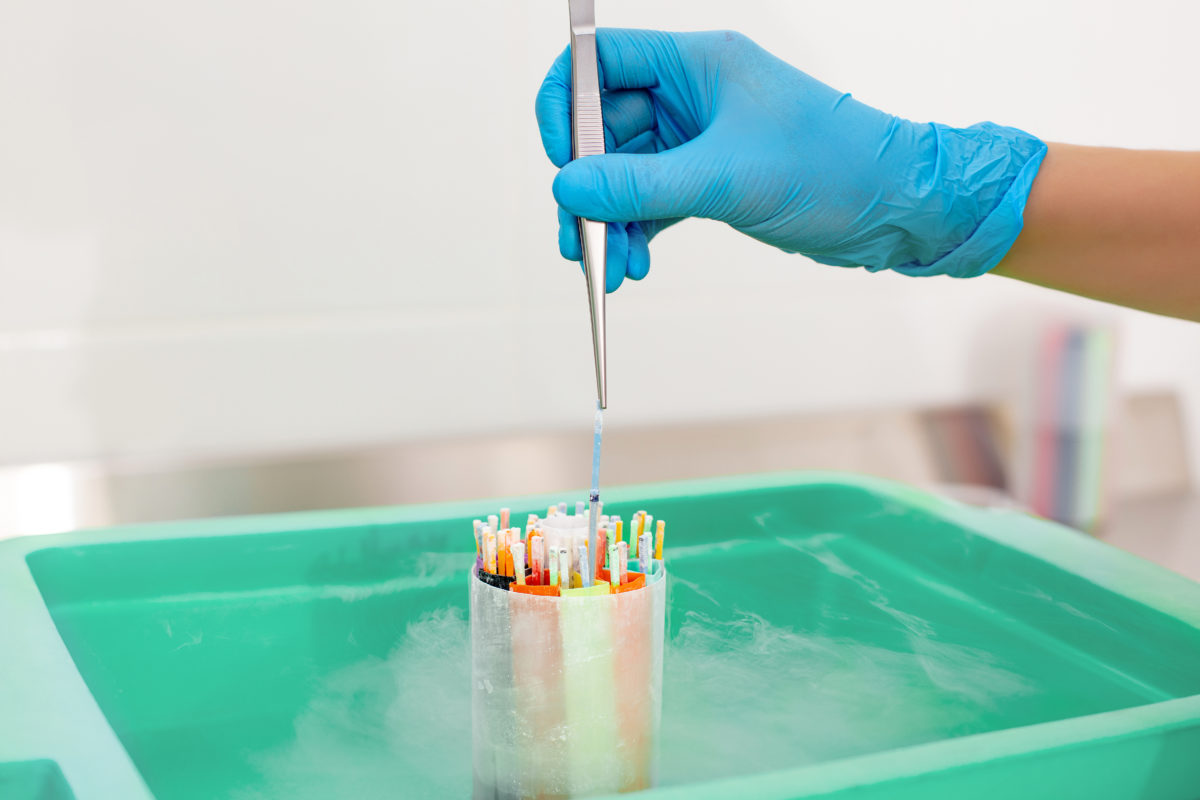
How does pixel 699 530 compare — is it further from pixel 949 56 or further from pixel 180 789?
pixel 949 56

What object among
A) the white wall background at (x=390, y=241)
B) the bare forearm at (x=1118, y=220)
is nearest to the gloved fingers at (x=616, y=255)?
the bare forearm at (x=1118, y=220)

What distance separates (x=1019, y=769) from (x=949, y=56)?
1.24 meters

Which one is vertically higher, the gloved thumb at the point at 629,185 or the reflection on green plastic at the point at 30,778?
the gloved thumb at the point at 629,185

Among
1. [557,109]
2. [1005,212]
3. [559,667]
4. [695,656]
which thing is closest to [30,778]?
[559,667]

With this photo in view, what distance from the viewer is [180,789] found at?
0.63m

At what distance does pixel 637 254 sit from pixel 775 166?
12 centimetres

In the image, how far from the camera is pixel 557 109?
813 mm

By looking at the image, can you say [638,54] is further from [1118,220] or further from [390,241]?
[390,241]

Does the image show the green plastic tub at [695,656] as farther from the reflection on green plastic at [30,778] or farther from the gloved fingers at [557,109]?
the gloved fingers at [557,109]

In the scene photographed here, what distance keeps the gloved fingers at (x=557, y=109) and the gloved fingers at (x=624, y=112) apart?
7cm

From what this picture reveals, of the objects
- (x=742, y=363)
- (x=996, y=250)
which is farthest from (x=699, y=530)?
(x=742, y=363)

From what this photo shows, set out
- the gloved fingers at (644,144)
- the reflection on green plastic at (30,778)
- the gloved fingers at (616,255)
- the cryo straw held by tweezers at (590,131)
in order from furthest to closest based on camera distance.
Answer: the gloved fingers at (644,144), the gloved fingers at (616,255), the cryo straw held by tweezers at (590,131), the reflection on green plastic at (30,778)

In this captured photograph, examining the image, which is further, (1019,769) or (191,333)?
(191,333)

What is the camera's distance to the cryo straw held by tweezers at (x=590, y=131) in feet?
2.19
